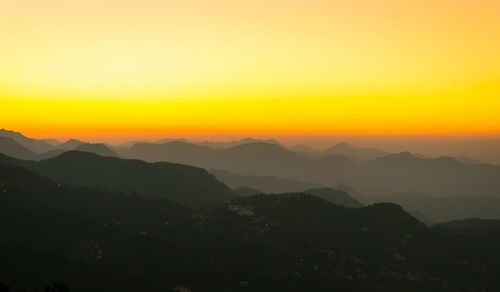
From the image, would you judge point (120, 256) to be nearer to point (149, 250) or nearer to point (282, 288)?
point (149, 250)

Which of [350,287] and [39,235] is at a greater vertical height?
[39,235]

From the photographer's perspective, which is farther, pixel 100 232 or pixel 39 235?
pixel 100 232

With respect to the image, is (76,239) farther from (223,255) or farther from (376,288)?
(376,288)

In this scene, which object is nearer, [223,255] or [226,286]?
[226,286]

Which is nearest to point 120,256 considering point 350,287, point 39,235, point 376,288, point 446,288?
point 39,235

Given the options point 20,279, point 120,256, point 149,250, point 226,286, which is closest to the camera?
point 20,279

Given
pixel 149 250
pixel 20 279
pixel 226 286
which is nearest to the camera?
pixel 20 279

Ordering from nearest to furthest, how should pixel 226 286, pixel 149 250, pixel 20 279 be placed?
pixel 20 279, pixel 226 286, pixel 149 250


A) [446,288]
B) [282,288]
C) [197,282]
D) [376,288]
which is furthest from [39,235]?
[446,288]

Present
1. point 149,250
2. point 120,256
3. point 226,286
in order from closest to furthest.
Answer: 1. point 226,286
2. point 120,256
3. point 149,250
